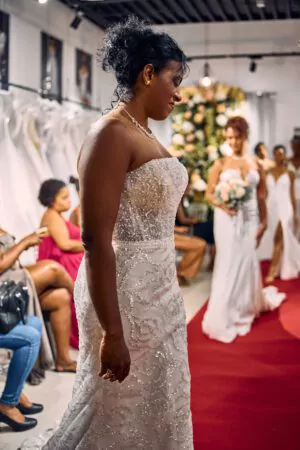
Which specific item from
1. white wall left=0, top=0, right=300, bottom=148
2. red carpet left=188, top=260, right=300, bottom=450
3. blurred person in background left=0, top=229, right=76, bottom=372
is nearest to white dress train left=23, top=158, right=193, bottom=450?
red carpet left=188, top=260, right=300, bottom=450

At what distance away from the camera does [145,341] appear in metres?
1.94

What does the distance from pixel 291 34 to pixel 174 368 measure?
8688 mm

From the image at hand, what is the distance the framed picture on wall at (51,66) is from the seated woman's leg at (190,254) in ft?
6.80

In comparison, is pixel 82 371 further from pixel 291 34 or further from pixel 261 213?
pixel 291 34

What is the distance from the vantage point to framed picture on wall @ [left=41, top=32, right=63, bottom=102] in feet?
23.7

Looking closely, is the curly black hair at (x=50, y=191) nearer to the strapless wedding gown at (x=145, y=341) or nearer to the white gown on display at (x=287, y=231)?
the strapless wedding gown at (x=145, y=341)

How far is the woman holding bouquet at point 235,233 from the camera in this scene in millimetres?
5254

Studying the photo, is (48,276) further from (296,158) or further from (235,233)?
(296,158)

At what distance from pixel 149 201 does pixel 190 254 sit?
559 centimetres

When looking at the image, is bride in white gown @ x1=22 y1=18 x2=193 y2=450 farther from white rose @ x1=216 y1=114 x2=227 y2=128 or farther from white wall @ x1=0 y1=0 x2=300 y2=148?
white rose @ x1=216 y1=114 x2=227 y2=128

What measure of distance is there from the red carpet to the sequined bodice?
155 cm

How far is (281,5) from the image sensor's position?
28.2 ft

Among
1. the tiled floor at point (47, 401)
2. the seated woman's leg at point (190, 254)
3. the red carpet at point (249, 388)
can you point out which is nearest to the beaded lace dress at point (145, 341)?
the red carpet at point (249, 388)

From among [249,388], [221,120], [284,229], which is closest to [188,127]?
[221,120]
